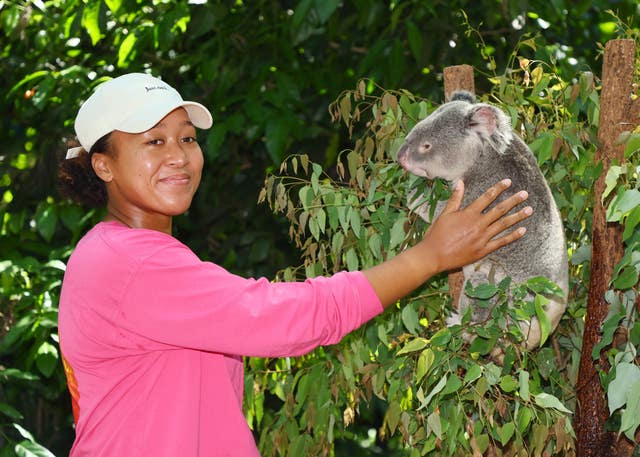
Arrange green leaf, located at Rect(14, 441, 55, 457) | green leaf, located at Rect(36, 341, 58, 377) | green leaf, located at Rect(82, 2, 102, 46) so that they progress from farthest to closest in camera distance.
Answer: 1. green leaf, located at Rect(82, 2, 102, 46)
2. green leaf, located at Rect(36, 341, 58, 377)
3. green leaf, located at Rect(14, 441, 55, 457)

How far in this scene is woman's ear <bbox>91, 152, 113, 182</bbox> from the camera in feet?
5.97

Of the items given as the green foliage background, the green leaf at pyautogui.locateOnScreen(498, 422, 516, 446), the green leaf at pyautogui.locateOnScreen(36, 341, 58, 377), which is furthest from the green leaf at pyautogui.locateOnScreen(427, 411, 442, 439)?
the green leaf at pyautogui.locateOnScreen(36, 341, 58, 377)

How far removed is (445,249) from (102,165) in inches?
26.5

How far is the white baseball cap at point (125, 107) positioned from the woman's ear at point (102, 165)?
24mm

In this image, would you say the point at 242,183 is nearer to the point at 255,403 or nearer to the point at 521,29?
the point at 521,29

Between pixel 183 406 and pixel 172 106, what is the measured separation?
0.55 meters

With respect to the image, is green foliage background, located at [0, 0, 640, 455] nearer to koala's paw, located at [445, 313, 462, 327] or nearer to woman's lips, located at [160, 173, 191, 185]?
koala's paw, located at [445, 313, 462, 327]

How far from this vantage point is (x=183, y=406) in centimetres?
172

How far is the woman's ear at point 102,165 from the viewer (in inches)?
71.6

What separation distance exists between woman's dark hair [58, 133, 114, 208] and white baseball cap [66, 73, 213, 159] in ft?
0.33

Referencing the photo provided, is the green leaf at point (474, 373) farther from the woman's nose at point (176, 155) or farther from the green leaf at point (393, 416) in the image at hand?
the woman's nose at point (176, 155)

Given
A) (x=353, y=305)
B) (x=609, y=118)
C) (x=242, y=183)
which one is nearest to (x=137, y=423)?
(x=353, y=305)

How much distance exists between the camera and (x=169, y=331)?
64.3 inches

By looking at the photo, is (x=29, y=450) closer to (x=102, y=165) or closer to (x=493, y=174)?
(x=102, y=165)
